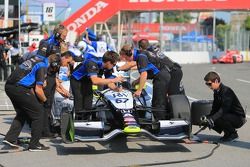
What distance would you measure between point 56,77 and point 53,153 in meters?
2.20

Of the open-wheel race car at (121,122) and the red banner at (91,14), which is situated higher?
the red banner at (91,14)

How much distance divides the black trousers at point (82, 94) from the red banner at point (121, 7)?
27376 mm

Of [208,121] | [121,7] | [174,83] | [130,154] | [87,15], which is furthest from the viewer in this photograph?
[121,7]

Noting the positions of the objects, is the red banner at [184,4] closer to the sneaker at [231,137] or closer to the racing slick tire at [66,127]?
the sneaker at [231,137]

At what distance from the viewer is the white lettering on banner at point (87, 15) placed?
3791 cm

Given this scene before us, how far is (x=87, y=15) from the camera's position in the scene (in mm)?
38094

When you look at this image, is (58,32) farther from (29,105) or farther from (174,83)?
Result: (29,105)

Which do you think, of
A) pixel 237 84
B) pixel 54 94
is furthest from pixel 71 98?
pixel 237 84

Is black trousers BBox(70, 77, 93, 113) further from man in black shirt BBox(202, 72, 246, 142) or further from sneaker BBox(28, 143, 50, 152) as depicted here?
man in black shirt BBox(202, 72, 246, 142)

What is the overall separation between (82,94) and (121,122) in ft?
5.04

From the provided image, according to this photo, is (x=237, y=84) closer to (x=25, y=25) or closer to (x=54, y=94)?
(x=25, y=25)

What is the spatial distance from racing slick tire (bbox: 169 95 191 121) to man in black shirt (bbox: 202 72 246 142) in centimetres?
30

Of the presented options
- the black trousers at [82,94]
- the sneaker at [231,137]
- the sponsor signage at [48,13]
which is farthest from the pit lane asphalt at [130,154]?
the sponsor signage at [48,13]

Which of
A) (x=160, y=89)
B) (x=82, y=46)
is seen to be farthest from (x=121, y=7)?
(x=160, y=89)
